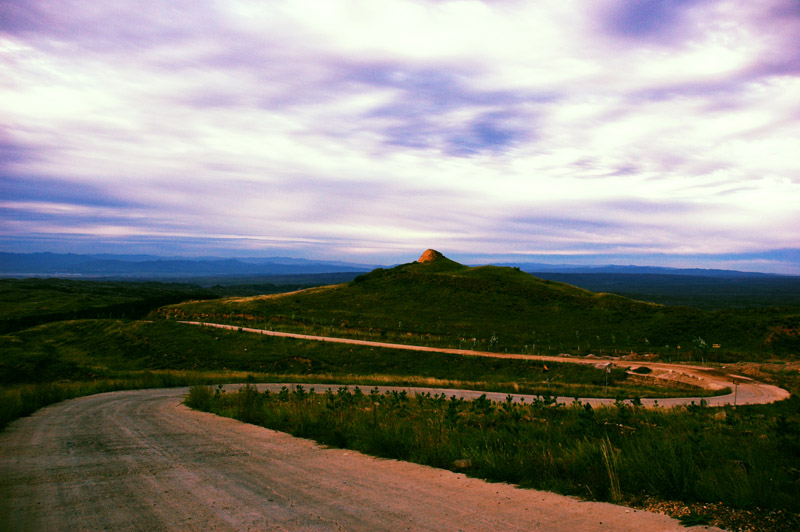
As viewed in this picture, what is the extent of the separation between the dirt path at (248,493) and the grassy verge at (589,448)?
0.51 m

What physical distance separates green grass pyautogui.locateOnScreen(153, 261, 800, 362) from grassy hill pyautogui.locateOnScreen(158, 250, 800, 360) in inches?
4.5

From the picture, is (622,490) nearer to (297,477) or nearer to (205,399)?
(297,477)

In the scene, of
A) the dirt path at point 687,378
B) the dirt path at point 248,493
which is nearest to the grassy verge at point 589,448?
the dirt path at point 248,493

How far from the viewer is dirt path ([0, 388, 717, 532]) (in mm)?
5535

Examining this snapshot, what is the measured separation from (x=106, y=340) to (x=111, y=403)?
3378 centimetres

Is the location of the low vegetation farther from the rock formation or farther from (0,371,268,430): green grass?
the rock formation

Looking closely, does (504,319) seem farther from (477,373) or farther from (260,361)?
(260,361)

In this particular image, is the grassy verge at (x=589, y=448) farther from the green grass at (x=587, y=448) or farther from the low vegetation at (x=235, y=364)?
the low vegetation at (x=235, y=364)

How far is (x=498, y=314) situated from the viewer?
68.0m

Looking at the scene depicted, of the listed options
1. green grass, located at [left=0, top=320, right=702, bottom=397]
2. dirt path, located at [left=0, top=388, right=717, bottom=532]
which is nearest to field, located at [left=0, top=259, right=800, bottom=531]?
green grass, located at [left=0, top=320, right=702, bottom=397]

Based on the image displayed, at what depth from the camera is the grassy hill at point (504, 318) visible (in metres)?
50.3

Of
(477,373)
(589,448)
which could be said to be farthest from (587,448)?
(477,373)

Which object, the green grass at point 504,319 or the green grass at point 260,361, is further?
the green grass at point 504,319

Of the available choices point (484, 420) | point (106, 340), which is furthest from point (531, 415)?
point (106, 340)
